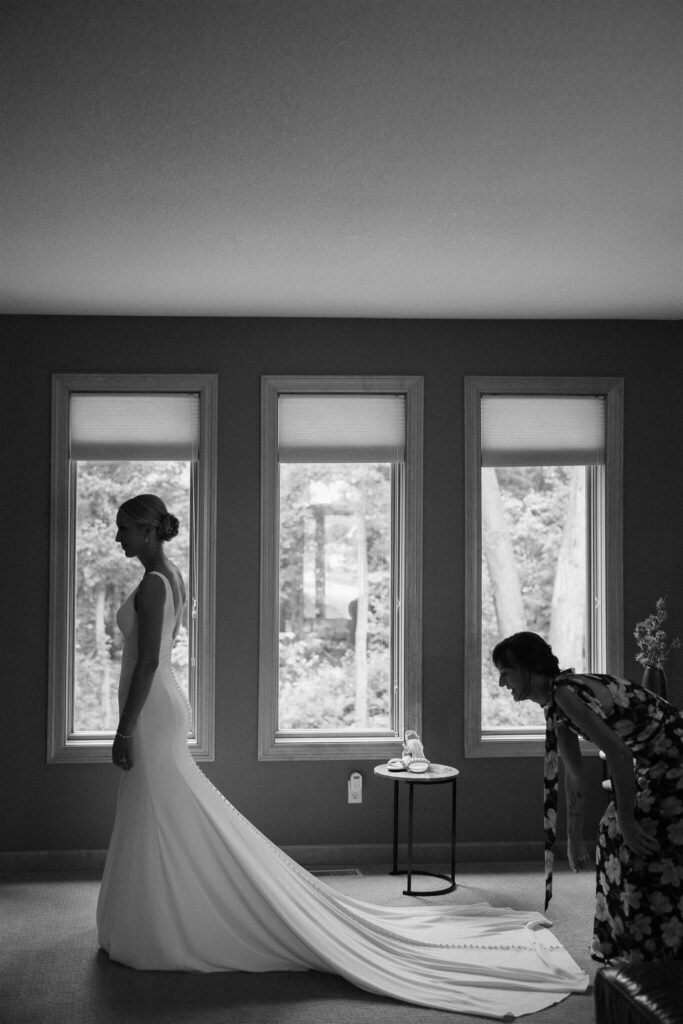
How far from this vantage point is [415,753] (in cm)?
537

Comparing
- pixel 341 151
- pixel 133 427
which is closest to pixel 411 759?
pixel 133 427

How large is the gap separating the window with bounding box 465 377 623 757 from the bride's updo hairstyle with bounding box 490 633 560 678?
257 cm

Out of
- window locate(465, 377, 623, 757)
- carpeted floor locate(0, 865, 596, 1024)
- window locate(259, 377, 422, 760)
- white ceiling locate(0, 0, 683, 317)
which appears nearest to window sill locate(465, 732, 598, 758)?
window locate(465, 377, 623, 757)

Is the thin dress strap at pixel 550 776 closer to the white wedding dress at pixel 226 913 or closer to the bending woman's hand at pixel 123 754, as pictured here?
the white wedding dress at pixel 226 913

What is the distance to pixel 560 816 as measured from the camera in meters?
5.99

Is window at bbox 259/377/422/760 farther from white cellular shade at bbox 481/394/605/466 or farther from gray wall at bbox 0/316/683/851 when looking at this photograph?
white cellular shade at bbox 481/394/605/466

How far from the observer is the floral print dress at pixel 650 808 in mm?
3324

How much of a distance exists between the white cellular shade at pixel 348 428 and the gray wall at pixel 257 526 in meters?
0.17

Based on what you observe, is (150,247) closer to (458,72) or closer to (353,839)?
(458,72)

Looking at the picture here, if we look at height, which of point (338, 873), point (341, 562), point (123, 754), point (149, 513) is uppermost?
point (149, 513)

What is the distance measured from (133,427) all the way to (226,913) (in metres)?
2.86

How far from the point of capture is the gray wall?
19.0ft

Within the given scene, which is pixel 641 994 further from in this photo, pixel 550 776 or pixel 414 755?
pixel 414 755

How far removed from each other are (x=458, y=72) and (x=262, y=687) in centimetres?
371
